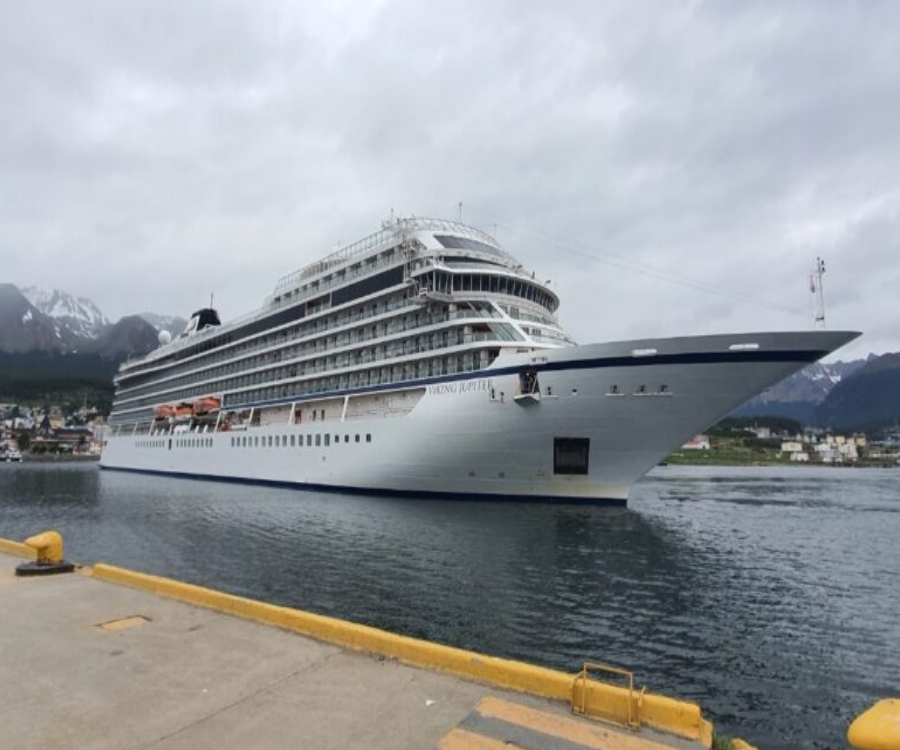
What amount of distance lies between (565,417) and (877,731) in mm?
25452

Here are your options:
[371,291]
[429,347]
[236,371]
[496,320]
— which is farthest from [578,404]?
[236,371]

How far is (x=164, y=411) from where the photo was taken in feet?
221

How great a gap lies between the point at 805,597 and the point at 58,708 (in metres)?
16.7

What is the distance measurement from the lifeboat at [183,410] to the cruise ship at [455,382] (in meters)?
9.31

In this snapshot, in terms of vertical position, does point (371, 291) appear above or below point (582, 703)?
above

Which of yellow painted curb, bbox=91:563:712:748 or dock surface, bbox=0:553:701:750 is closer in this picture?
dock surface, bbox=0:553:701:750

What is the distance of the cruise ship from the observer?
2747cm

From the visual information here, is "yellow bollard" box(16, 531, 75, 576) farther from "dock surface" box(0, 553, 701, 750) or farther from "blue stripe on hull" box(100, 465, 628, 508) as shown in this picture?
"blue stripe on hull" box(100, 465, 628, 508)

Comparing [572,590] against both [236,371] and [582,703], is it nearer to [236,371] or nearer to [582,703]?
[582,703]

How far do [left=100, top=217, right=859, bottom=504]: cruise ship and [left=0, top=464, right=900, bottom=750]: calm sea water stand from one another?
8.19 feet

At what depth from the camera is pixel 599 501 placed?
101 ft

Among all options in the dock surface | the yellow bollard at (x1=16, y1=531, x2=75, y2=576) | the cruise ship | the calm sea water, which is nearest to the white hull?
the cruise ship

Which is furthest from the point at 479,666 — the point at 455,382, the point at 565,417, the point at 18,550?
the point at 455,382

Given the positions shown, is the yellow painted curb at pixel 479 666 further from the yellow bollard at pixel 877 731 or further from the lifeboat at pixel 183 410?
the lifeboat at pixel 183 410
